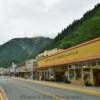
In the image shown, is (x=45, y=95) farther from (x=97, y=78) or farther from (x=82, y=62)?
(x=82, y=62)

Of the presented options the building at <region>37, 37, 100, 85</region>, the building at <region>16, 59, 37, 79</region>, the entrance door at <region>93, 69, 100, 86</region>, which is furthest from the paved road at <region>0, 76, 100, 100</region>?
the building at <region>16, 59, 37, 79</region>

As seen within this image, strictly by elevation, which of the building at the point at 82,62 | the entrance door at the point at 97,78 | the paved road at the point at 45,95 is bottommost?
the paved road at the point at 45,95

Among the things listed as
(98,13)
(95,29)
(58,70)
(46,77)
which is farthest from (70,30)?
(58,70)

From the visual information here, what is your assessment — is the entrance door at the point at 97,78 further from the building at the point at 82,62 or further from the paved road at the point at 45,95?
the paved road at the point at 45,95

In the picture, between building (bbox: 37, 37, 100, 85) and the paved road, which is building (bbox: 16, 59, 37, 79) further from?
Answer: the paved road

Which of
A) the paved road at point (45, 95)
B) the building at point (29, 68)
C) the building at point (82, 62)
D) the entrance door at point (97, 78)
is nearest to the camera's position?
the paved road at point (45, 95)

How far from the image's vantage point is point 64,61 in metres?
61.1

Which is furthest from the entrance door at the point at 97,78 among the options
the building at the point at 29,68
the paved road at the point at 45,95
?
the building at the point at 29,68

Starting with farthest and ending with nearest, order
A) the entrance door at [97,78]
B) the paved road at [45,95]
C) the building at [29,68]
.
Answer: the building at [29,68] < the entrance door at [97,78] < the paved road at [45,95]

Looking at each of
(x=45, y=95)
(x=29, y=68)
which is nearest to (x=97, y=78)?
(x=45, y=95)

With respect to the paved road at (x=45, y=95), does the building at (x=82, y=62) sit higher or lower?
higher

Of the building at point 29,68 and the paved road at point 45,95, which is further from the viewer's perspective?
the building at point 29,68

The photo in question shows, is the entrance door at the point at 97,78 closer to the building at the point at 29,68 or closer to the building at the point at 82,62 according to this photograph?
the building at the point at 82,62

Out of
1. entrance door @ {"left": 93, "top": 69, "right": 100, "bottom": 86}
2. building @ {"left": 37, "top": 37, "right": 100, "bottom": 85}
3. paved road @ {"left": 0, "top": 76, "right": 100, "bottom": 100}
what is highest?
building @ {"left": 37, "top": 37, "right": 100, "bottom": 85}
